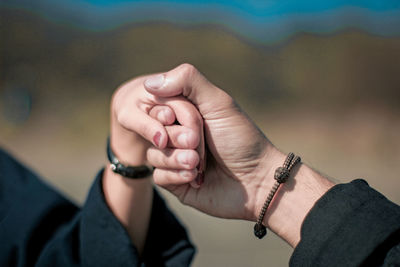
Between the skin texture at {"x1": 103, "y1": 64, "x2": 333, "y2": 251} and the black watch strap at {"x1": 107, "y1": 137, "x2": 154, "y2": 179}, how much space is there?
0.08ft

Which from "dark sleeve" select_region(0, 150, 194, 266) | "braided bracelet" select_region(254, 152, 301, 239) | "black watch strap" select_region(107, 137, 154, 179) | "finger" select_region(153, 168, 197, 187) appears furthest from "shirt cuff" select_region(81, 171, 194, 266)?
"braided bracelet" select_region(254, 152, 301, 239)

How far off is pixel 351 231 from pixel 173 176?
563mm

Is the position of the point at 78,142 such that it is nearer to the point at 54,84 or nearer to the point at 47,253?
the point at 54,84

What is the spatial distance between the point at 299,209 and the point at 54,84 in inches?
379

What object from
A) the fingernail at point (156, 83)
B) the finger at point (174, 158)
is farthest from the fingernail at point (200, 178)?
the fingernail at point (156, 83)

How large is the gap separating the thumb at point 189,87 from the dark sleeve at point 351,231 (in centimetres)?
44

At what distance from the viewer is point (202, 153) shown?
1.25m

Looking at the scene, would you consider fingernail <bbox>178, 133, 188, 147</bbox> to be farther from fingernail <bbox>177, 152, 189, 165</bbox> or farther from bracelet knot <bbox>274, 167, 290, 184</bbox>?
bracelet knot <bbox>274, 167, 290, 184</bbox>

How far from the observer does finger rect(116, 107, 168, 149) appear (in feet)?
3.93

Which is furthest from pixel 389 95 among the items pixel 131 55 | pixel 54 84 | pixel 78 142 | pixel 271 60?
pixel 54 84

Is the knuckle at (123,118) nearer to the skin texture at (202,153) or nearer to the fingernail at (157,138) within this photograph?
the skin texture at (202,153)

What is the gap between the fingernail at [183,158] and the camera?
3.89ft

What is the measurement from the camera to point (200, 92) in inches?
48.3

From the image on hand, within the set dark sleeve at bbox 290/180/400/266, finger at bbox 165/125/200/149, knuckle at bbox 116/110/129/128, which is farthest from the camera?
knuckle at bbox 116/110/129/128
